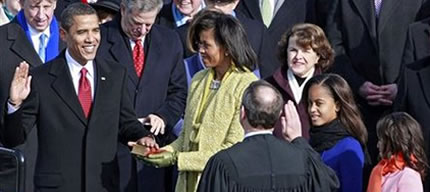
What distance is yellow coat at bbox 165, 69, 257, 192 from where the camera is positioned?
326 inches

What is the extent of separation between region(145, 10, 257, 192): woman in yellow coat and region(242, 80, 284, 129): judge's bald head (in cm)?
108

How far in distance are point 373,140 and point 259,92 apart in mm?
3054

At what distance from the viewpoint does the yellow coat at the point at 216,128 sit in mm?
8281

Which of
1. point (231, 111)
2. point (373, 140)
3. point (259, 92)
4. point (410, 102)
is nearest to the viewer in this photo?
point (259, 92)

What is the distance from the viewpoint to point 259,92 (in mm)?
7160

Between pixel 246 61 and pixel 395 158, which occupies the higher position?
pixel 246 61

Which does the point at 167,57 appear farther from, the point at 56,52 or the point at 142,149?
the point at 142,149

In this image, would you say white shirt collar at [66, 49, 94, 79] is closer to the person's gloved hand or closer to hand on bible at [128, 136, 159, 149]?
hand on bible at [128, 136, 159, 149]

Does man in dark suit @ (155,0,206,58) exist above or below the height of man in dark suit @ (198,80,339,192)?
above

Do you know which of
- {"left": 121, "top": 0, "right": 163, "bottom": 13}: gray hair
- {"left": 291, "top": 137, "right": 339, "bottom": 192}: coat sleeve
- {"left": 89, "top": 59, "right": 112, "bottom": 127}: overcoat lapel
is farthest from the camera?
{"left": 121, "top": 0, "right": 163, "bottom": 13}: gray hair

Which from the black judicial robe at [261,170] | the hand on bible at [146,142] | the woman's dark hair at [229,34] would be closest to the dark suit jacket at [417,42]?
the woman's dark hair at [229,34]

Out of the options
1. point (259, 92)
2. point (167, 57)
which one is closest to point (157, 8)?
point (167, 57)

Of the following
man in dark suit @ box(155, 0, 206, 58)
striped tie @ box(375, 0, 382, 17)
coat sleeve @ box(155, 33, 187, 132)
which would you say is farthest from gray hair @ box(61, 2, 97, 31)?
striped tie @ box(375, 0, 382, 17)

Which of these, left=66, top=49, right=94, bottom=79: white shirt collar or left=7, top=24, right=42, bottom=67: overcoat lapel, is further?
left=7, top=24, right=42, bottom=67: overcoat lapel
